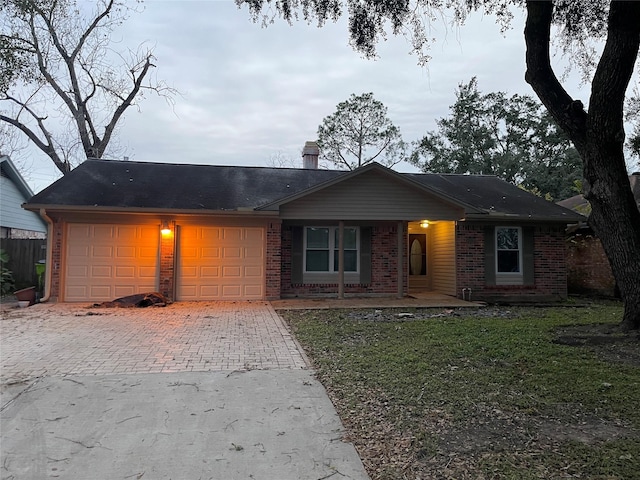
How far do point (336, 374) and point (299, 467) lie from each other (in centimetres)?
209

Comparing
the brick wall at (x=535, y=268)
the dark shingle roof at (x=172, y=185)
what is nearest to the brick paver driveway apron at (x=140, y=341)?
the dark shingle roof at (x=172, y=185)

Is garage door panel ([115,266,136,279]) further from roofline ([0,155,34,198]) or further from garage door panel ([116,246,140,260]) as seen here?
roofline ([0,155,34,198])

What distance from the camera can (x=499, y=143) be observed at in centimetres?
3162

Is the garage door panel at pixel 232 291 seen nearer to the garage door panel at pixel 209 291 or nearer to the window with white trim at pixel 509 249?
the garage door panel at pixel 209 291

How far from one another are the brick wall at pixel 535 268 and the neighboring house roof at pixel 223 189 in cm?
74

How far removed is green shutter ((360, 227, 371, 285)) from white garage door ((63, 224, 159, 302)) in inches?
225

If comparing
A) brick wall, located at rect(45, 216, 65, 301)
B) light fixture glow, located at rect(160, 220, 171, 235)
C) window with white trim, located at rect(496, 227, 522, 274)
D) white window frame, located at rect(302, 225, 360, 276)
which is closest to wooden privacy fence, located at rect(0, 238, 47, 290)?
brick wall, located at rect(45, 216, 65, 301)

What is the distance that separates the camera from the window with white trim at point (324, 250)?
12.8 metres

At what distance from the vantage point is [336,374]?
5.08 m

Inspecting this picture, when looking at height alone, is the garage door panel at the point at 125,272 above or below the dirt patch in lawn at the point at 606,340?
above

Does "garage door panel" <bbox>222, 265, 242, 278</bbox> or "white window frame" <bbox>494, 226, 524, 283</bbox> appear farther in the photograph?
"white window frame" <bbox>494, 226, 524, 283</bbox>

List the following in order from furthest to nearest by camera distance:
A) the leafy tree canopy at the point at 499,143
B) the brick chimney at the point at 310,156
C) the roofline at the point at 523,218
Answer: the leafy tree canopy at the point at 499,143 → the brick chimney at the point at 310,156 → the roofline at the point at 523,218

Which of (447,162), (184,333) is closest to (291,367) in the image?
(184,333)

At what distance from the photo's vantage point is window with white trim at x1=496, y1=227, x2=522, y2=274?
13180 millimetres
